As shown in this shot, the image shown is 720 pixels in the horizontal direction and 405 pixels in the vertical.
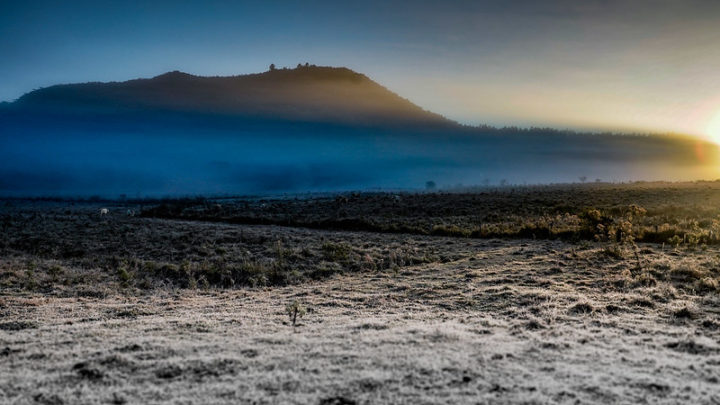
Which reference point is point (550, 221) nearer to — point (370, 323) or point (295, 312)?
point (370, 323)

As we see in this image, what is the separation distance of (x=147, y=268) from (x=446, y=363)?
67.1ft

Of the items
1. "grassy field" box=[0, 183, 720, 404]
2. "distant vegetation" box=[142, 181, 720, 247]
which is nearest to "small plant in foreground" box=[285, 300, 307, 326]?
"grassy field" box=[0, 183, 720, 404]

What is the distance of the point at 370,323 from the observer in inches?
490

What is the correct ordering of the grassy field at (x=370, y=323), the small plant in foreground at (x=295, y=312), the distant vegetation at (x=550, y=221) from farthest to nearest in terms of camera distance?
the distant vegetation at (x=550, y=221) < the small plant in foreground at (x=295, y=312) < the grassy field at (x=370, y=323)

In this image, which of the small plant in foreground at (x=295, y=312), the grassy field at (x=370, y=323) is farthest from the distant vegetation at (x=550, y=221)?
the small plant in foreground at (x=295, y=312)

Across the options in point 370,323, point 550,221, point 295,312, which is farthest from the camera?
point 550,221

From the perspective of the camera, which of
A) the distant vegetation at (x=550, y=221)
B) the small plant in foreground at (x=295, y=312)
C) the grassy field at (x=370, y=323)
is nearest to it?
the grassy field at (x=370, y=323)

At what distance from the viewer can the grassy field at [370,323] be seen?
311 inches

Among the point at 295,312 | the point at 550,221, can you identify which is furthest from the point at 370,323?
the point at 550,221

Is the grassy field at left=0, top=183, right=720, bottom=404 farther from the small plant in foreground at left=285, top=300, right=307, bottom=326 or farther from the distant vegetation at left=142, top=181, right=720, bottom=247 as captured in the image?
the distant vegetation at left=142, top=181, right=720, bottom=247

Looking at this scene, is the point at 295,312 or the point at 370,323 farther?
the point at 295,312

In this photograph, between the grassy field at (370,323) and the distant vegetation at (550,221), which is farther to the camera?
the distant vegetation at (550,221)

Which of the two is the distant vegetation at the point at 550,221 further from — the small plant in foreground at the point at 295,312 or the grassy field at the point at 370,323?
the small plant in foreground at the point at 295,312

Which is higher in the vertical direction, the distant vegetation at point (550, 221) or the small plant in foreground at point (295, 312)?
the distant vegetation at point (550, 221)
